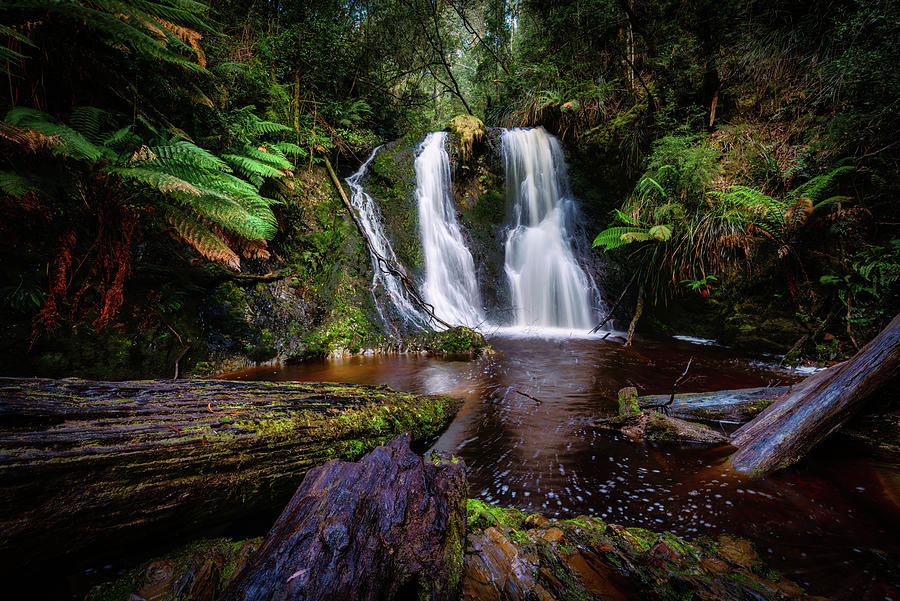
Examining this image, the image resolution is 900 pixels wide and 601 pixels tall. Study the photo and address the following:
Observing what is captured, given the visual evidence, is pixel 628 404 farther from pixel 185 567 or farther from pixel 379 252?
pixel 379 252

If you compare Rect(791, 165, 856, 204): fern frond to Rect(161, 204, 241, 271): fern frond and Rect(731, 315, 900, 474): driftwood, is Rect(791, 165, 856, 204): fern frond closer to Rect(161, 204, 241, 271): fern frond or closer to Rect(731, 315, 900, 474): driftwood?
Rect(731, 315, 900, 474): driftwood

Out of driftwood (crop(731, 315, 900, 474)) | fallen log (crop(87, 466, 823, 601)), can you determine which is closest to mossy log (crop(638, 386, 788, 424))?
driftwood (crop(731, 315, 900, 474))

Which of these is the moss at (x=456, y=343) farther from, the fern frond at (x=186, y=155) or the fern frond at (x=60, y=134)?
the fern frond at (x=60, y=134)

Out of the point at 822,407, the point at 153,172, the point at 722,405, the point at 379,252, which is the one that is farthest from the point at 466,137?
the point at 822,407

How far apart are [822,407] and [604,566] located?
2104 millimetres

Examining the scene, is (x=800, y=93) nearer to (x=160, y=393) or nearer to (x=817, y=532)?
(x=817, y=532)

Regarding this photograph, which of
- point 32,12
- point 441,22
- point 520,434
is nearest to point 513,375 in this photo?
point 520,434

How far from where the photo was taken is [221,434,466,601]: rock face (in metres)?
0.93

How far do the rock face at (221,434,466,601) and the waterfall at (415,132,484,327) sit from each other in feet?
18.6

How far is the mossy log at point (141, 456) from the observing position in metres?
0.99

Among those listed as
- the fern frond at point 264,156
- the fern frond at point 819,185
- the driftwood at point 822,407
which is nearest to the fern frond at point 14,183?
the fern frond at point 264,156

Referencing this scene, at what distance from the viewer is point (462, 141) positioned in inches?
359

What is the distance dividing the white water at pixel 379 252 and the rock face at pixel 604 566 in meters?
4.96

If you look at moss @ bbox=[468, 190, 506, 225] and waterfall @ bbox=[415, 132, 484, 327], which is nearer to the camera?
waterfall @ bbox=[415, 132, 484, 327]
